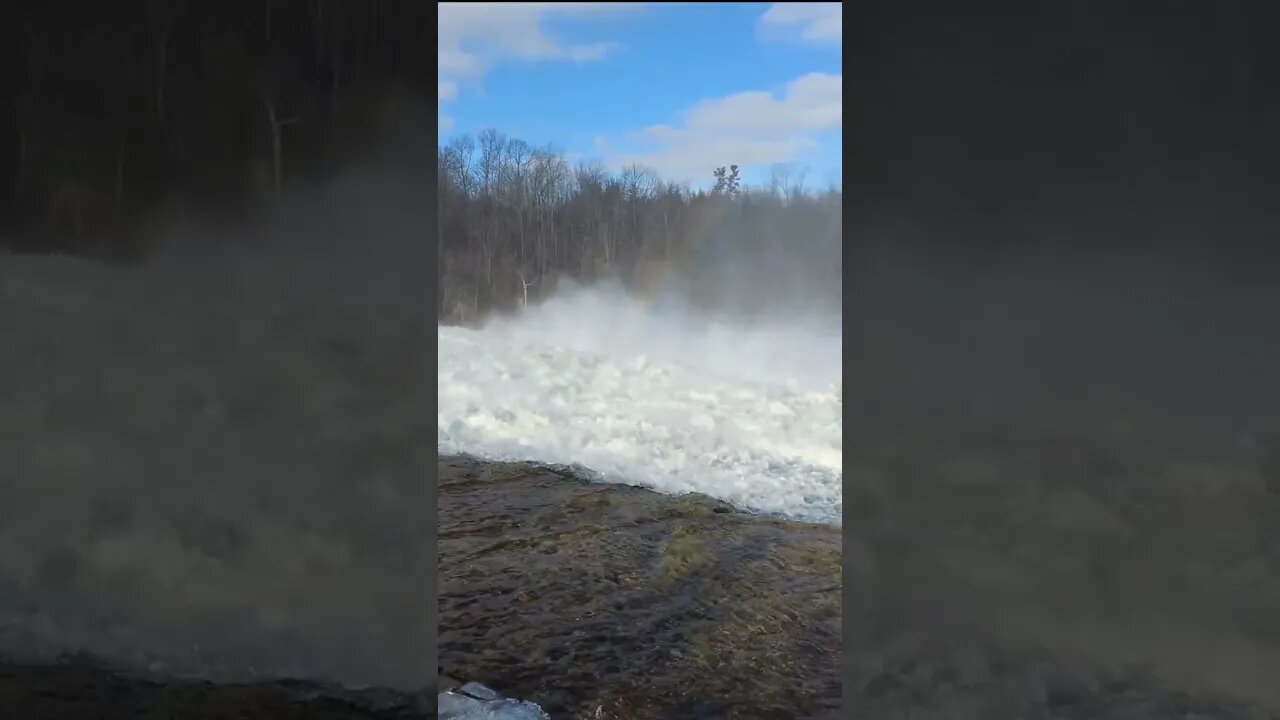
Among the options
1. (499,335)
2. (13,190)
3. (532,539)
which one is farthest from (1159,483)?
(499,335)

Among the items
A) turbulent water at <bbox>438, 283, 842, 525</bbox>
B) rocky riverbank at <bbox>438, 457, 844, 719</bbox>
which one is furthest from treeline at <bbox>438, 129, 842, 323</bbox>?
rocky riverbank at <bbox>438, 457, 844, 719</bbox>

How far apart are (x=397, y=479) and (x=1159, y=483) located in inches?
47.4

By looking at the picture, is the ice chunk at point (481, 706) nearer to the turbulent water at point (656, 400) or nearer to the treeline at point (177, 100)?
the treeline at point (177, 100)

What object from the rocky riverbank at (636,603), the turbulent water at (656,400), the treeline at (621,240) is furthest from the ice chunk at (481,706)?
the treeline at (621,240)

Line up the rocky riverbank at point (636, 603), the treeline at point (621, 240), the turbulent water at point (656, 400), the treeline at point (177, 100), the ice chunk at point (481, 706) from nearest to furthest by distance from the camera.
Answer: the treeline at point (177, 100) < the ice chunk at point (481, 706) < the rocky riverbank at point (636, 603) < the turbulent water at point (656, 400) < the treeline at point (621, 240)

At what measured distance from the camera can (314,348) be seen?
1341 mm

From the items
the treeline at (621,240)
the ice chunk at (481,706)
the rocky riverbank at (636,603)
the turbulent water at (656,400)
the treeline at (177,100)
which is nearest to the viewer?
the treeline at (177,100)

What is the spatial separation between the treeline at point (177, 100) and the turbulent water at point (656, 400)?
3.67 metres

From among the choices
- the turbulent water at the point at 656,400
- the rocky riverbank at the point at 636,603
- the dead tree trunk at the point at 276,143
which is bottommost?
the rocky riverbank at the point at 636,603

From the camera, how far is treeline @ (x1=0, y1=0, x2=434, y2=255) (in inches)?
52.1

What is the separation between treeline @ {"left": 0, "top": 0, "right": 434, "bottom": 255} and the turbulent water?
12.0ft

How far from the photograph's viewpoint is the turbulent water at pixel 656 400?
5.31m

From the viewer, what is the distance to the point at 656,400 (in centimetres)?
688

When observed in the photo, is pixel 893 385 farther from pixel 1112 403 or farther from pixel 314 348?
pixel 314 348
